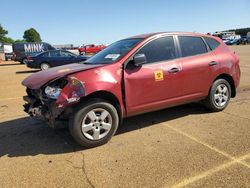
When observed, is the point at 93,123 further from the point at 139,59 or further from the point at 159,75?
the point at 159,75

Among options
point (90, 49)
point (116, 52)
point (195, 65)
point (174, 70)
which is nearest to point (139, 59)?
point (116, 52)

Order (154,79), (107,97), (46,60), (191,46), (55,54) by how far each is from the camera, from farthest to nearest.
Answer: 1. (55,54)
2. (46,60)
3. (191,46)
4. (154,79)
5. (107,97)

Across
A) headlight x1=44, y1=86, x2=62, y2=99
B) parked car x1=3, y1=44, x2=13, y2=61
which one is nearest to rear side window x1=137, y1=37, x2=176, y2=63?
headlight x1=44, y1=86, x2=62, y2=99

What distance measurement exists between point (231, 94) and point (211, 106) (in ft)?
2.39

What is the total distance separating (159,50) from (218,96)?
1.81 m

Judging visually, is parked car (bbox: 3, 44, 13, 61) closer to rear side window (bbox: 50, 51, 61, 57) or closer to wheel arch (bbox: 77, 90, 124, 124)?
rear side window (bbox: 50, 51, 61, 57)

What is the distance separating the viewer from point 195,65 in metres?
5.61

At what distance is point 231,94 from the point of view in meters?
6.46

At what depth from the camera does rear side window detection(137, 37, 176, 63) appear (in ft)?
16.8

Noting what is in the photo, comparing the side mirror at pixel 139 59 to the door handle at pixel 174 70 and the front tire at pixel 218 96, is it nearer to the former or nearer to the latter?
the door handle at pixel 174 70

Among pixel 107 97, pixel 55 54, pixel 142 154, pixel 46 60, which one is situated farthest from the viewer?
pixel 55 54

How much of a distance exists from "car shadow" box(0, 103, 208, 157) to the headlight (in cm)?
86

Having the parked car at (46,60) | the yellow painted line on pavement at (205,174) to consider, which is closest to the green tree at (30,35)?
the parked car at (46,60)

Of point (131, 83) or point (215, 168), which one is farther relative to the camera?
point (131, 83)
